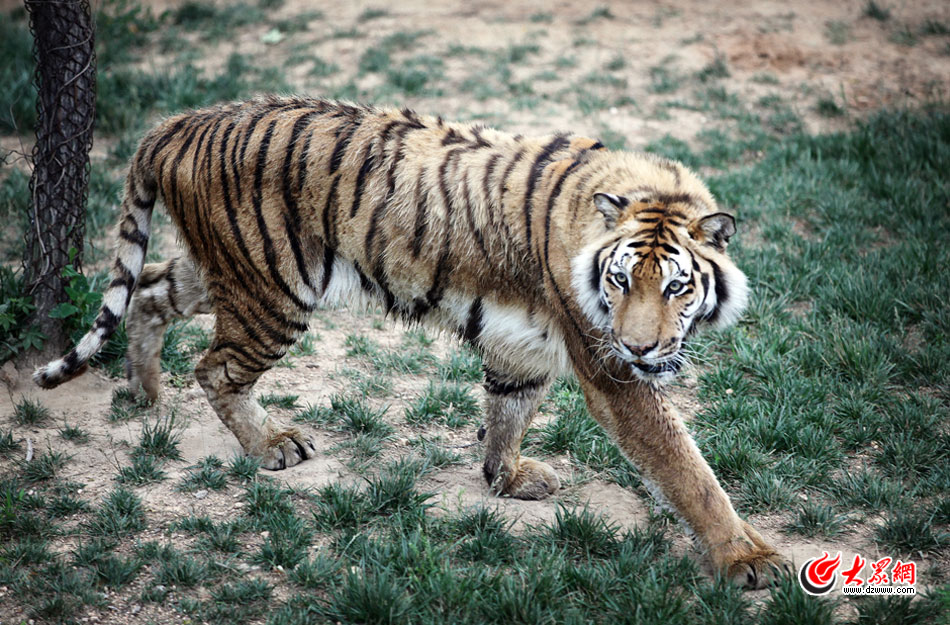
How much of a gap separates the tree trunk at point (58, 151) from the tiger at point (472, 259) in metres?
0.58

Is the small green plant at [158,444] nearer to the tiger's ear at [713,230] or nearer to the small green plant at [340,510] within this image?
the small green plant at [340,510]

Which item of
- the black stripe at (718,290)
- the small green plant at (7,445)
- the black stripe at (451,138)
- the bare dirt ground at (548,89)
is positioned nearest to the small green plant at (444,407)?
the bare dirt ground at (548,89)

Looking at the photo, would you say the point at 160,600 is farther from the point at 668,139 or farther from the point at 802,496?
the point at 668,139

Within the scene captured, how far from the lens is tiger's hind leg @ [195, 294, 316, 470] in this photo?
4207mm

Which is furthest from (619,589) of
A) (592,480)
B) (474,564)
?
(592,480)

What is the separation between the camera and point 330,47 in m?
9.32

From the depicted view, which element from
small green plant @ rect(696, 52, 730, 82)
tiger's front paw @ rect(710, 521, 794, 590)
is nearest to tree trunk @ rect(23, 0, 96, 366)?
tiger's front paw @ rect(710, 521, 794, 590)

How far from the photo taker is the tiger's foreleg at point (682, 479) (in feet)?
11.5

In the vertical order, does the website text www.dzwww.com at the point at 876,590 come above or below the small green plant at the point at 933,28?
below

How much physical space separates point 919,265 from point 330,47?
6.28 metres

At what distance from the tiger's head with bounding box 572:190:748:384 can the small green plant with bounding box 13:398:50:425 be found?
2948mm

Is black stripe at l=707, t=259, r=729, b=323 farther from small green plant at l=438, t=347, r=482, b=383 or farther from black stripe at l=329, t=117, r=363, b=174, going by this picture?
small green plant at l=438, t=347, r=482, b=383

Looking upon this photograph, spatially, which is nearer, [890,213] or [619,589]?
[619,589]

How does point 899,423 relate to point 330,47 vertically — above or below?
below
